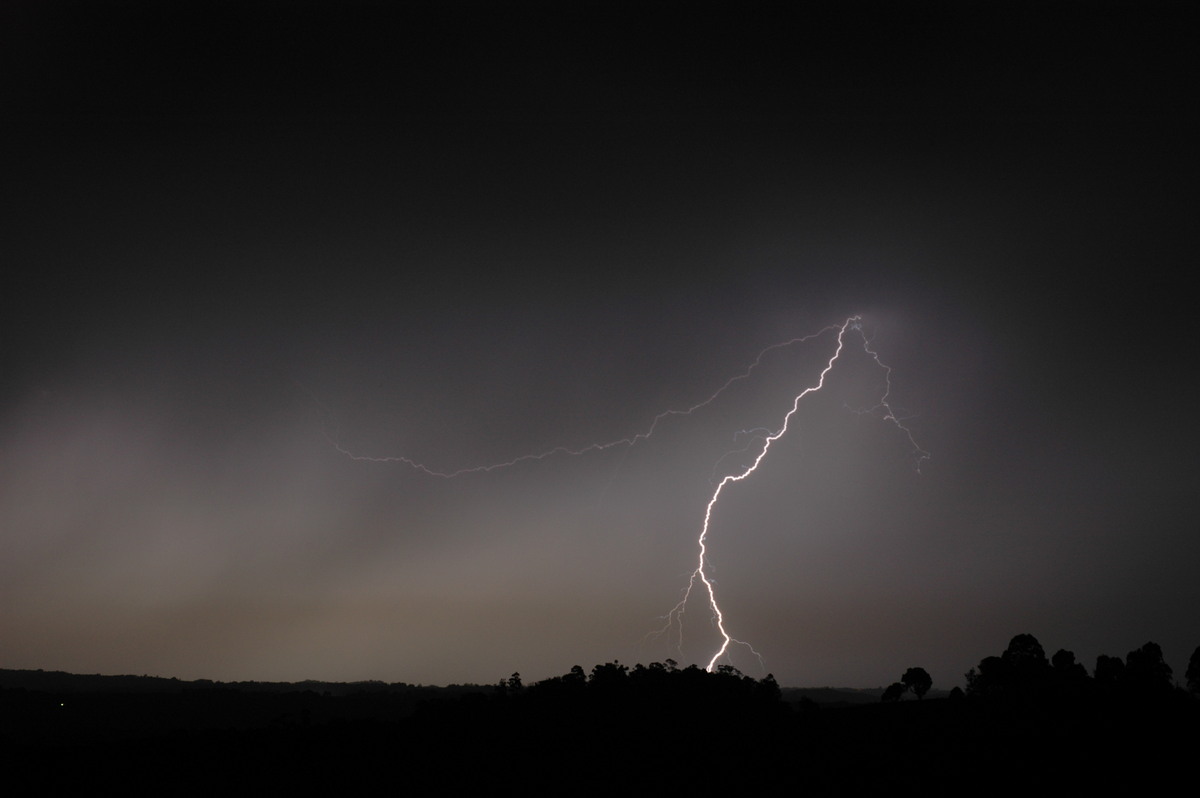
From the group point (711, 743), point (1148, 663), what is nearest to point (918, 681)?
point (1148, 663)

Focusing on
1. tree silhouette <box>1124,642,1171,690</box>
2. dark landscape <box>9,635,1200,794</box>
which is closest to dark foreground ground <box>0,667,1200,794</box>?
dark landscape <box>9,635,1200,794</box>

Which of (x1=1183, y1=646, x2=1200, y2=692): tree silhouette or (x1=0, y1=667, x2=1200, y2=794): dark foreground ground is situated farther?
(x1=1183, y1=646, x2=1200, y2=692): tree silhouette

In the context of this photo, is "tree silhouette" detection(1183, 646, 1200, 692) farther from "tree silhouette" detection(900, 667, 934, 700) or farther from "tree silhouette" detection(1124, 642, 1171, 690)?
"tree silhouette" detection(900, 667, 934, 700)

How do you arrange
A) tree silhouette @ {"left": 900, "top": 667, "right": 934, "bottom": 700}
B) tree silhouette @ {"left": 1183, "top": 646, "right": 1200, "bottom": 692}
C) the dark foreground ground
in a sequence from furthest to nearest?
tree silhouette @ {"left": 900, "top": 667, "right": 934, "bottom": 700}
tree silhouette @ {"left": 1183, "top": 646, "right": 1200, "bottom": 692}
the dark foreground ground

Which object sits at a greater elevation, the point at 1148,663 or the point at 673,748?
the point at 1148,663

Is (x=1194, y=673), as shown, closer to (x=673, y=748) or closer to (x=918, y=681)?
(x=918, y=681)

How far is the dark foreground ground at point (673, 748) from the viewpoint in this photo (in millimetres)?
25594

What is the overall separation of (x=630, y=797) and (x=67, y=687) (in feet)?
667

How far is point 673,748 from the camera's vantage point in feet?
108

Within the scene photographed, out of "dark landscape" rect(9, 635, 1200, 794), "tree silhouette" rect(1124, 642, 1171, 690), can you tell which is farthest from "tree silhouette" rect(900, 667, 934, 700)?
"tree silhouette" rect(1124, 642, 1171, 690)

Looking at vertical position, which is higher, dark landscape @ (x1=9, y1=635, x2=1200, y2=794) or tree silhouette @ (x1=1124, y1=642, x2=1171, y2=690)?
tree silhouette @ (x1=1124, y1=642, x2=1171, y2=690)

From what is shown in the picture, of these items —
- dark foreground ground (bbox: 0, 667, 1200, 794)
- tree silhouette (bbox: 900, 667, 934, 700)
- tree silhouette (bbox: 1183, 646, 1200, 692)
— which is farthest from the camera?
tree silhouette (bbox: 900, 667, 934, 700)

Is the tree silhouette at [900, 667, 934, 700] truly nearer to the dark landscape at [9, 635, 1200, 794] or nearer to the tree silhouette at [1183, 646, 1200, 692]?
the dark landscape at [9, 635, 1200, 794]

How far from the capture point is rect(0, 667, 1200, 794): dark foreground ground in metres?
25.6
